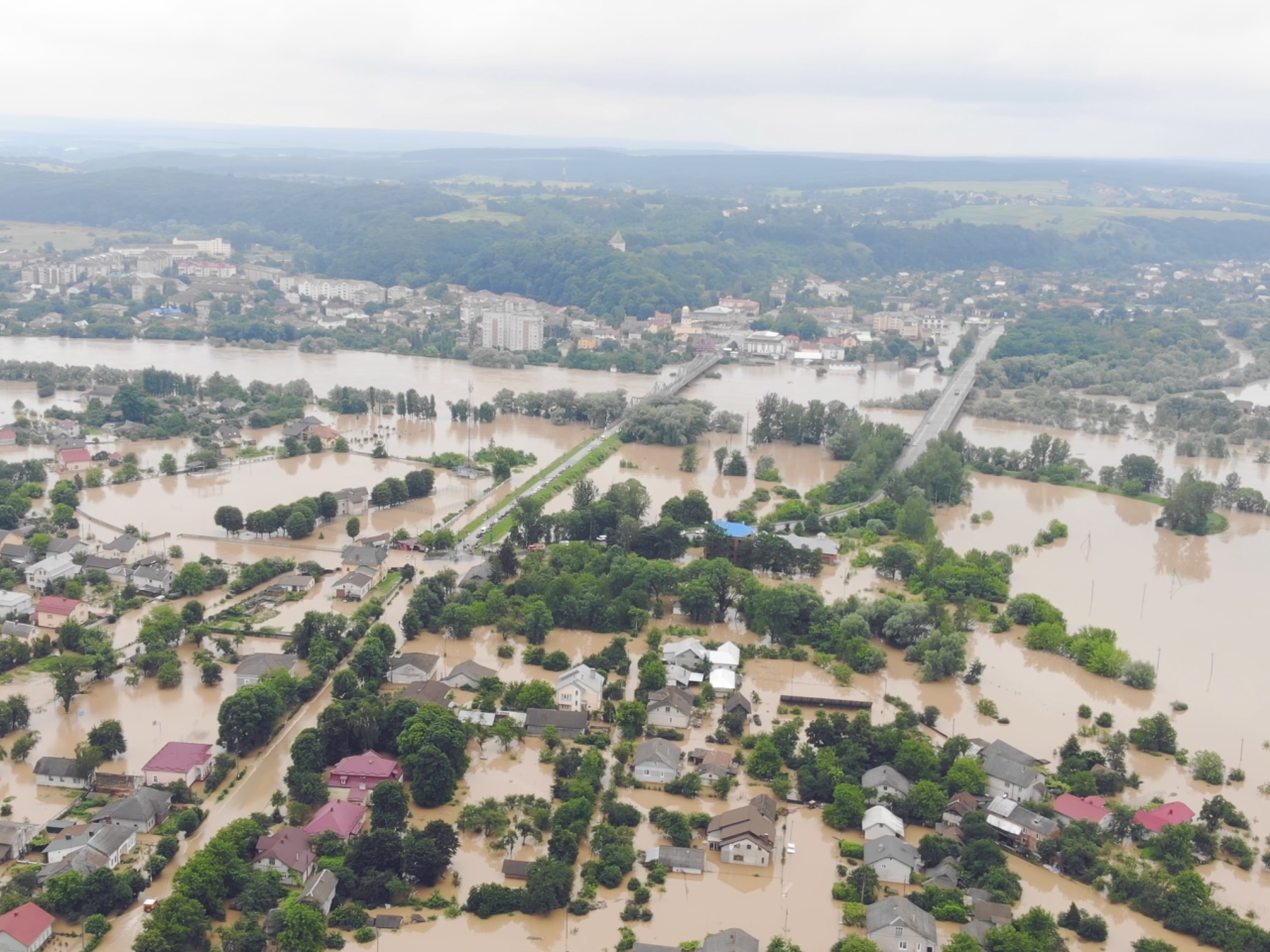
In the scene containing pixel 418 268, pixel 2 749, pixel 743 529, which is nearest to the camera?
pixel 2 749

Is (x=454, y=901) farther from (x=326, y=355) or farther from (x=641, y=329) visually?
(x=641, y=329)

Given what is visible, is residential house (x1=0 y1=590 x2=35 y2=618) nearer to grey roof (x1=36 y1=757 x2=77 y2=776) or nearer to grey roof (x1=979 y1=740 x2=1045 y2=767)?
grey roof (x1=36 y1=757 x2=77 y2=776)

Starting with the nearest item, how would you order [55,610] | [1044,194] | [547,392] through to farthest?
1. [55,610]
2. [547,392]
3. [1044,194]

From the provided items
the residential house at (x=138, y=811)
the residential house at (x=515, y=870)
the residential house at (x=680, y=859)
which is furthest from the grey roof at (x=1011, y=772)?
the residential house at (x=138, y=811)

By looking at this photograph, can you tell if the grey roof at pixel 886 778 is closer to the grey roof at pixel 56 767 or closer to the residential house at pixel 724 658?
the residential house at pixel 724 658

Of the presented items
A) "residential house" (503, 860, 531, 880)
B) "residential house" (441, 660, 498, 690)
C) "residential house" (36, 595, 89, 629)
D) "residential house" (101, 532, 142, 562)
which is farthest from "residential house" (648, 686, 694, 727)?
"residential house" (101, 532, 142, 562)

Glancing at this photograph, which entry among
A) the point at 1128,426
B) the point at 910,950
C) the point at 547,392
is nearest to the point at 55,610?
the point at 910,950
